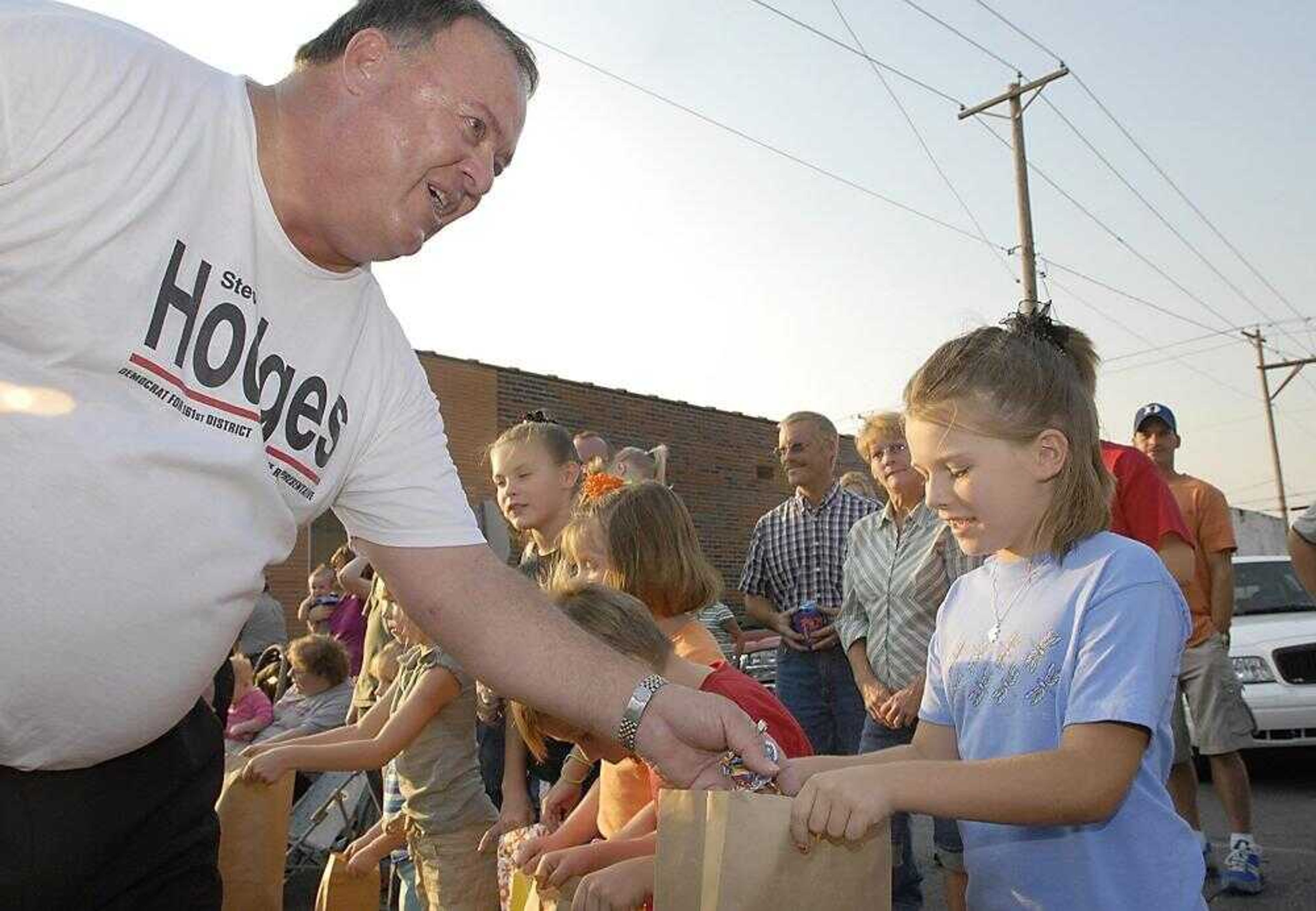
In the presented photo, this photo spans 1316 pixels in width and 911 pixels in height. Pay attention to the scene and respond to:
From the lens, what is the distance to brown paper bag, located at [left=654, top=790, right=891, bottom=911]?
61.8 inches

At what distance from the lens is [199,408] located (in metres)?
1.89

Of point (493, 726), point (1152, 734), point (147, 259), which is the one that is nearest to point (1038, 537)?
point (1152, 734)

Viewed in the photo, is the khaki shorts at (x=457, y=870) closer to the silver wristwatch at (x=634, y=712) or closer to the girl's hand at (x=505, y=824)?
the girl's hand at (x=505, y=824)

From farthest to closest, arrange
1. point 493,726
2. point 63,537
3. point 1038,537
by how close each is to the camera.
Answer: point 493,726 → point 1038,537 → point 63,537

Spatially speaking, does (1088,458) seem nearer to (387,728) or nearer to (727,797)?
(727,797)

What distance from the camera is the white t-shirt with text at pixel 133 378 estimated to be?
1727 millimetres

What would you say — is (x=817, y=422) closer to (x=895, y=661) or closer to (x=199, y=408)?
(x=895, y=661)

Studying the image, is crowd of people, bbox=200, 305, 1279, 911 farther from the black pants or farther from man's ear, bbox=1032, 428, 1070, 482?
the black pants

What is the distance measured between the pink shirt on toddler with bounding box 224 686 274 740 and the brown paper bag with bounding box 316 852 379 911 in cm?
314

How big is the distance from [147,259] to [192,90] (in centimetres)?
34

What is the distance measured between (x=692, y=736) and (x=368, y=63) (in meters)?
1.39

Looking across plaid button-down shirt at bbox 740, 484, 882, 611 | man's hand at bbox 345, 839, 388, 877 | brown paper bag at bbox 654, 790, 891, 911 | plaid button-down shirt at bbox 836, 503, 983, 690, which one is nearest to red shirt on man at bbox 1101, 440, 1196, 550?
plaid button-down shirt at bbox 836, 503, 983, 690

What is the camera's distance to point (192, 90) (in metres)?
1.97

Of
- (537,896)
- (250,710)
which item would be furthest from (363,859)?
(250,710)
